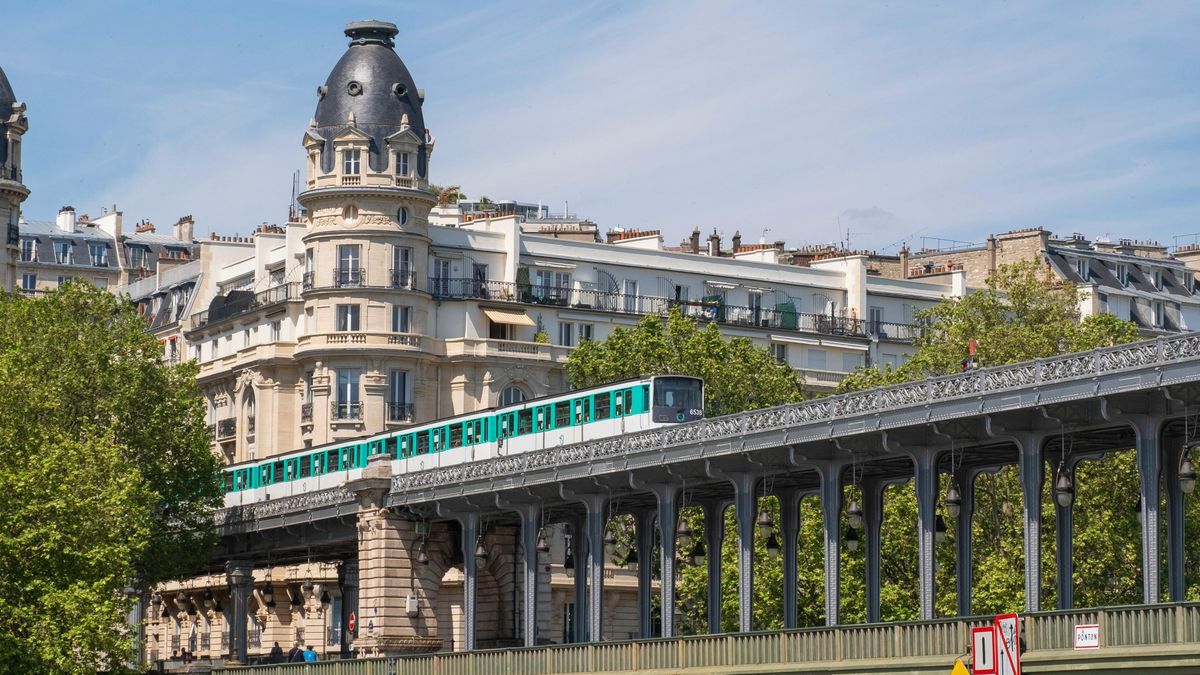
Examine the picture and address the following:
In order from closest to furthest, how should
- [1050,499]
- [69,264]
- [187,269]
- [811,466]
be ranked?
[811,466] → [1050,499] → [187,269] → [69,264]

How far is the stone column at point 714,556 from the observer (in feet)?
207

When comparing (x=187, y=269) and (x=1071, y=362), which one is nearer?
(x=1071, y=362)

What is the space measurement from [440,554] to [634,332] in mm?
21393

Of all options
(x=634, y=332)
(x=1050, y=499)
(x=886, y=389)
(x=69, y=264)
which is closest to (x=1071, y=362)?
(x=886, y=389)

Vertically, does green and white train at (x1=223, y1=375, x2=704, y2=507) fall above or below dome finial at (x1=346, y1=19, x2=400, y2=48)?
below

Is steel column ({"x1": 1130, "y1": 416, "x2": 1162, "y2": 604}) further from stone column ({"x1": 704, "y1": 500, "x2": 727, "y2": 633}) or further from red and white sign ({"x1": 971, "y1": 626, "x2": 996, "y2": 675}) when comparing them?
stone column ({"x1": 704, "y1": 500, "x2": 727, "y2": 633})

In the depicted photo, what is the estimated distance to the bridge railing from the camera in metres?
42.6

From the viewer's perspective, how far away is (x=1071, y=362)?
49.1 metres

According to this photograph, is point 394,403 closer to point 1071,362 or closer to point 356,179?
point 356,179

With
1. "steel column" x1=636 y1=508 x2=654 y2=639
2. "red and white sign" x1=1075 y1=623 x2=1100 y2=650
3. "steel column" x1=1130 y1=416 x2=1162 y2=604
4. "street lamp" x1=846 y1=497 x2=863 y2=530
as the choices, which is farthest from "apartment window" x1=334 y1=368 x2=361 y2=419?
"red and white sign" x1=1075 y1=623 x2=1100 y2=650

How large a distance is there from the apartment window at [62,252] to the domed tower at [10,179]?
31384mm

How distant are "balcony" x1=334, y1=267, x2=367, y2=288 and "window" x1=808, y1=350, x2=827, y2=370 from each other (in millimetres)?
21041

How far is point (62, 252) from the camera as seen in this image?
147000mm

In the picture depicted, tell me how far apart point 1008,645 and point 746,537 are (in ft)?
53.9
